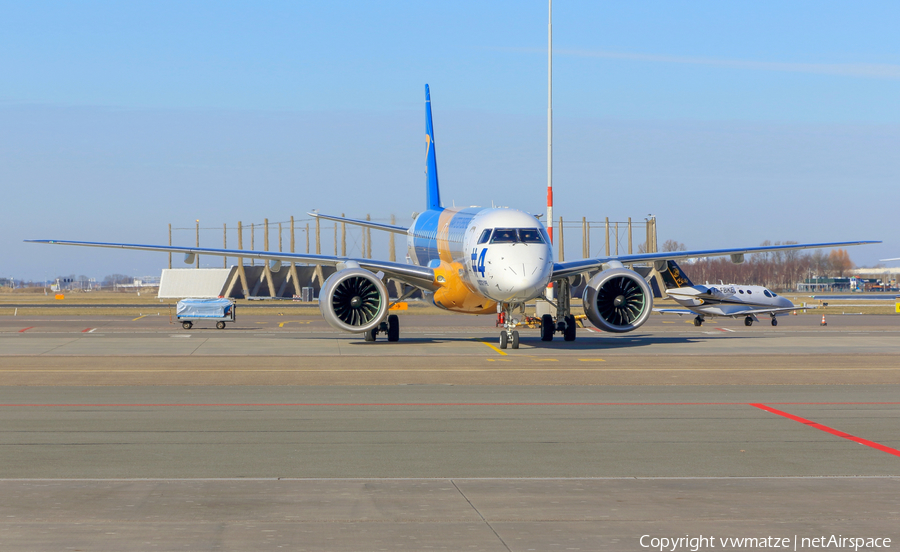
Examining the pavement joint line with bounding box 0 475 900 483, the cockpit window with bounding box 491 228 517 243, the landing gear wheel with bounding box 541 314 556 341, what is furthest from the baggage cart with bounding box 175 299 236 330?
the pavement joint line with bounding box 0 475 900 483

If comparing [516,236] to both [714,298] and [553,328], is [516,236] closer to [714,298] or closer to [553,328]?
[553,328]

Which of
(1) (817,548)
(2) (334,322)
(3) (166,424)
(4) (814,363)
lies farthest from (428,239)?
(1) (817,548)

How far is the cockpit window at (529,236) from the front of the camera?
27.9m

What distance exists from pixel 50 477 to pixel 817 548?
785cm

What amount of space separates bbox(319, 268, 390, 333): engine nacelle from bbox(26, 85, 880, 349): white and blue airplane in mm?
35

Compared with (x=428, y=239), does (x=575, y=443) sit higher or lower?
lower

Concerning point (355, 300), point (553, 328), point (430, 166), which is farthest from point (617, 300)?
point (430, 166)

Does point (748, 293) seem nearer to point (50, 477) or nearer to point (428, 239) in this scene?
point (428, 239)

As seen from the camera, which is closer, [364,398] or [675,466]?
[675,466]

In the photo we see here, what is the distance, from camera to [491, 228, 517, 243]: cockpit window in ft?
91.5

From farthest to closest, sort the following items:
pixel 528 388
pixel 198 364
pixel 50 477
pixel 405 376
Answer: pixel 198 364 → pixel 405 376 → pixel 528 388 → pixel 50 477

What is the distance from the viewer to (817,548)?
6.99 metres

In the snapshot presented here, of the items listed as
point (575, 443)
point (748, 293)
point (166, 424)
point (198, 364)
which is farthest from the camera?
point (748, 293)

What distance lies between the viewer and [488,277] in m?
27.8
